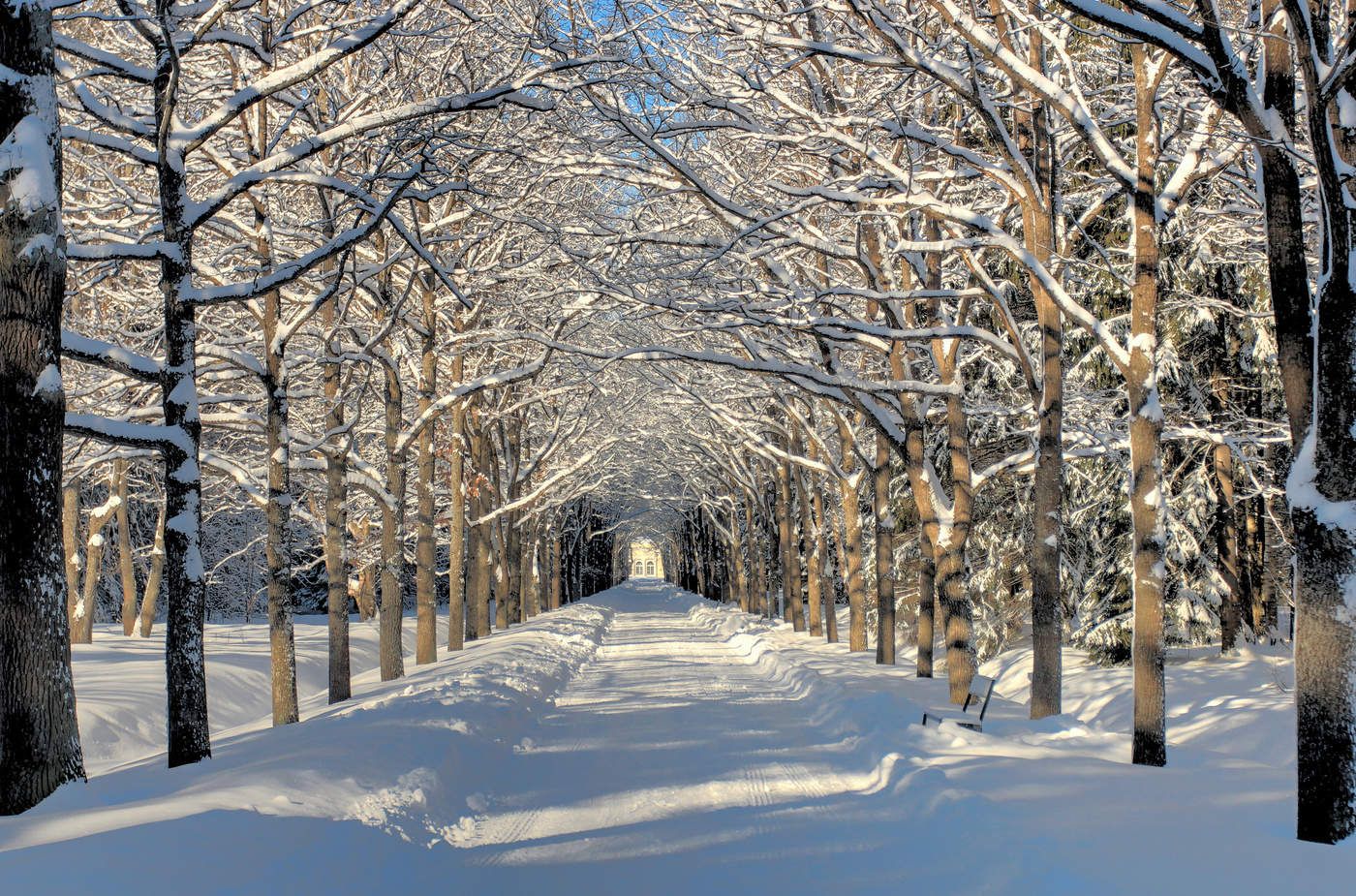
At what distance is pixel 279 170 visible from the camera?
9164 mm

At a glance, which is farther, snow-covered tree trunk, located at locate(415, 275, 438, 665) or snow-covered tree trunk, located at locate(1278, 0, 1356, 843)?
snow-covered tree trunk, located at locate(415, 275, 438, 665)

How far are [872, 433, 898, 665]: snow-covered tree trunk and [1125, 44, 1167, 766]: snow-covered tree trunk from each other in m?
9.37

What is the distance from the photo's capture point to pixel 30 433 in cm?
617

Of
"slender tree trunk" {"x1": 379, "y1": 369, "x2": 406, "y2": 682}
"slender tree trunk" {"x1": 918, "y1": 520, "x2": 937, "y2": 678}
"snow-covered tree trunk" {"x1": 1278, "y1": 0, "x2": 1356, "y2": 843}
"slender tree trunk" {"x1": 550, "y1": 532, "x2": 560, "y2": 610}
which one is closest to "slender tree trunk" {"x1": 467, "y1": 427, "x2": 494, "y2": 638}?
"slender tree trunk" {"x1": 379, "y1": 369, "x2": 406, "y2": 682}

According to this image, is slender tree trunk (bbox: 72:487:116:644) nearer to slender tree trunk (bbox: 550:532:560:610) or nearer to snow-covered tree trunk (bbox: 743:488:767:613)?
snow-covered tree trunk (bbox: 743:488:767:613)

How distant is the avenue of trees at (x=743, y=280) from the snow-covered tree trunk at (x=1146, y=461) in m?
0.04

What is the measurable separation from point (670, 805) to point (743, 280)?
10.1 meters

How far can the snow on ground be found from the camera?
212 inches

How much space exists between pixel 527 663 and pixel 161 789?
11.1 metres

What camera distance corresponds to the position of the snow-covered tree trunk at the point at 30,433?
600 centimetres

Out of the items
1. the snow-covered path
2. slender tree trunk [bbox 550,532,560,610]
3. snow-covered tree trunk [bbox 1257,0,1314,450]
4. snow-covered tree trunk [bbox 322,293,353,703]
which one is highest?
snow-covered tree trunk [bbox 1257,0,1314,450]

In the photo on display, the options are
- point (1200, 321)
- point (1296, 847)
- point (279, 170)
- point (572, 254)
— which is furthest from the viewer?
point (1200, 321)

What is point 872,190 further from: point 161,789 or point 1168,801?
point 161,789

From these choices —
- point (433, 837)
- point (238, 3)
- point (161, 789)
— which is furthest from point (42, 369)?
point (238, 3)
